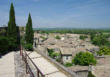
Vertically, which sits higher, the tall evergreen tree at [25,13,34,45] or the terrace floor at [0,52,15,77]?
the tall evergreen tree at [25,13,34,45]

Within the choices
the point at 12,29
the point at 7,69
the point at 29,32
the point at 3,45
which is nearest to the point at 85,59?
the point at 29,32

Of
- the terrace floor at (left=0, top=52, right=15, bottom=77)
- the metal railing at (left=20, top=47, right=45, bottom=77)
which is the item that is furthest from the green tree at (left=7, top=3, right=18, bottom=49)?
the metal railing at (left=20, top=47, right=45, bottom=77)

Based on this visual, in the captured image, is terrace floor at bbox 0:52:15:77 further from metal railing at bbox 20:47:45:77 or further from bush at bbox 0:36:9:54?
bush at bbox 0:36:9:54

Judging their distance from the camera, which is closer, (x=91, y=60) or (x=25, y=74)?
(x=25, y=74)

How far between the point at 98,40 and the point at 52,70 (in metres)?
57.6

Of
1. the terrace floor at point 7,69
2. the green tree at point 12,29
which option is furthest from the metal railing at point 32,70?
the green tree at point 12,29

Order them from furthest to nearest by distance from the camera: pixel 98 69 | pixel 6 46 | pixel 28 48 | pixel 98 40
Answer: pixel 98 40 → pixel 98 69 → pixel 28 48 → pixel 6 46

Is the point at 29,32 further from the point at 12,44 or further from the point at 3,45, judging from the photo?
the point at 3,45

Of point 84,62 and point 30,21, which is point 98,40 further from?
point 30,21

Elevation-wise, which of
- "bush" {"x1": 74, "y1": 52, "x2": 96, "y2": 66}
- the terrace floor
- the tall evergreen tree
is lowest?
"bush" {"x1": 74, "y1": 52, "x2": 96, "y2": 66}

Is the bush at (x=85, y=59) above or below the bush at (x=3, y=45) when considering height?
below

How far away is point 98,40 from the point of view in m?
58.7

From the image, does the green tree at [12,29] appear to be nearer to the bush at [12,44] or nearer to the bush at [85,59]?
the bush at [12,44]

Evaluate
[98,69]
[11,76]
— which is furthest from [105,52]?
[11,76]
